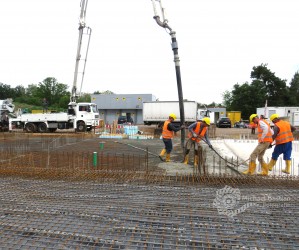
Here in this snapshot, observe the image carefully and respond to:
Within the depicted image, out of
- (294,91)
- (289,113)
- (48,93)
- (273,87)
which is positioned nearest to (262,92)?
(273,87)

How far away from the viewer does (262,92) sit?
45.8 m

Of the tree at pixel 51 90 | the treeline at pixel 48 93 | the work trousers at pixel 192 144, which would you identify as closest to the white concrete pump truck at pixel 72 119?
the work trousers at pixel 192 144

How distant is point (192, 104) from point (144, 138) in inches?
262

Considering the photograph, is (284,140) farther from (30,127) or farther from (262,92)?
(262,92)

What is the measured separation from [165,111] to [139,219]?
17976mm

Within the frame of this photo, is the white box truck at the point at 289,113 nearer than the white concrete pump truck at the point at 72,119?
No

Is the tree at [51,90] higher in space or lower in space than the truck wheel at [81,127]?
higher

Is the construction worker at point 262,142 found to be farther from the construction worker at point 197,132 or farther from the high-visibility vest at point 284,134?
the construction worker at point 197,132

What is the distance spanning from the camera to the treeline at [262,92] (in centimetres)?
4503

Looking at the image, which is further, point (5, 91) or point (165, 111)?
point (5, 91)

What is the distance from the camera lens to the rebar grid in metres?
2.80

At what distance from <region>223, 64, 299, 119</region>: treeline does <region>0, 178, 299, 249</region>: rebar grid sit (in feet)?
144

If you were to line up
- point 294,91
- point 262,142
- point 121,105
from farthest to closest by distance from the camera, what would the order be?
point 294,91, point 121,105, point 262,142

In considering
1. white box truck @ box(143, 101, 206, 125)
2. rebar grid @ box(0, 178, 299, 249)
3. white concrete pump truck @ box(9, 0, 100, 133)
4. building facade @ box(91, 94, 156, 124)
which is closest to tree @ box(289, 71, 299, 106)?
building facade @ box(91, 94, 156, 124)
